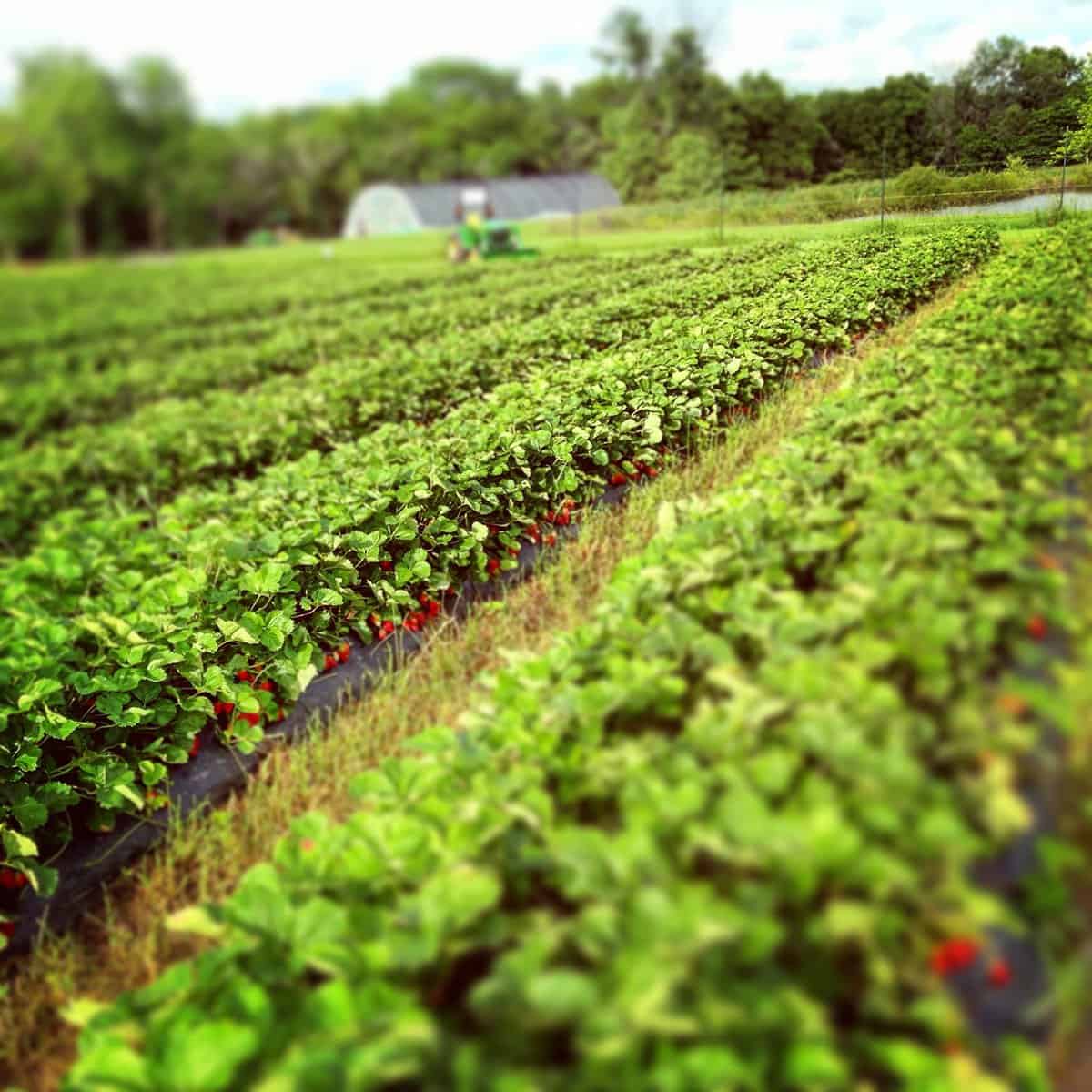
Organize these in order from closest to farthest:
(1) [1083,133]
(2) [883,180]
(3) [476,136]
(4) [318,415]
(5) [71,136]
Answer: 1. (1) [1083,133]
2. (2) [883,180]
3. (4) [318,415]
4. (5) [71,136]
5. (3) [476,136]

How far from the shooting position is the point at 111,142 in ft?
41.0

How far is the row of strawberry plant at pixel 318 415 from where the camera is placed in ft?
24.6

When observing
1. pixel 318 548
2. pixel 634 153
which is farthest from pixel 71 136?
pixel 318 548

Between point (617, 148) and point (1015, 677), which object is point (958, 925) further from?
point (617, 148)

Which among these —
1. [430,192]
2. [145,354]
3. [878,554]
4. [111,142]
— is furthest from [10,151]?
[430,192]

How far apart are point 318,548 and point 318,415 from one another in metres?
4.20

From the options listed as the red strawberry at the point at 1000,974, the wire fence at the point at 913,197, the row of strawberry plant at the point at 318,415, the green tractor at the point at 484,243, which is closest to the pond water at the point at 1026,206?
the wire fence at the point at 913,197

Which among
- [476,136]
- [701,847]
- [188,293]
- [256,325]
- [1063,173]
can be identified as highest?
[476,136]

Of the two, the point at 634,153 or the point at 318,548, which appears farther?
the point at 634,153

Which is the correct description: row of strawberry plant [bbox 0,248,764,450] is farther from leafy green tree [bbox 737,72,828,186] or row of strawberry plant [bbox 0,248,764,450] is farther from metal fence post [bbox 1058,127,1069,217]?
metal fence post [bbox 1058,127,1069,217]

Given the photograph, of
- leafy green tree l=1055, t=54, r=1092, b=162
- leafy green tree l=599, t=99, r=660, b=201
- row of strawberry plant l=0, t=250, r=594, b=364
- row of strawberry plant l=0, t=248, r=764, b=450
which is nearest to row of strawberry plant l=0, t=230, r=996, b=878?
leafy green tree l=1055, t=54, r=1092, b=162

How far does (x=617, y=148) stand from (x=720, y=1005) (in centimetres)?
951

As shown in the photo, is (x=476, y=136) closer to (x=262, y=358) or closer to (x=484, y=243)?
(x=484, y=243)

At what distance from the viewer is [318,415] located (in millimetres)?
7898
